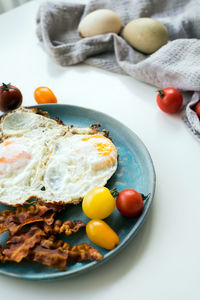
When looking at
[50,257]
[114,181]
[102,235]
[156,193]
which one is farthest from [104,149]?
[50,257]

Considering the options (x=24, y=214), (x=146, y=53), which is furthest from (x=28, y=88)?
(x=24, y=214)

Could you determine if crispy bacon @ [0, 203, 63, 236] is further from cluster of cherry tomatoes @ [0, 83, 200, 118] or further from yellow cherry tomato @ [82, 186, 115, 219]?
cluster of cherry tomatoes @ [0, 83, 200, 118]

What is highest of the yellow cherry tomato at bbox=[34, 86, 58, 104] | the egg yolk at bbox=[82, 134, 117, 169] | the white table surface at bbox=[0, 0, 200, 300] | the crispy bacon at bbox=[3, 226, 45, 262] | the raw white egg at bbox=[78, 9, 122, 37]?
the raw white egg at bbox=[78, 9, 122, 37]

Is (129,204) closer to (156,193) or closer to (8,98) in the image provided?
(156,193)

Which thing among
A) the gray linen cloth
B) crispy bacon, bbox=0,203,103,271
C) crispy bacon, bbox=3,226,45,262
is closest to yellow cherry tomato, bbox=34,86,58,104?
the gray linen cloth

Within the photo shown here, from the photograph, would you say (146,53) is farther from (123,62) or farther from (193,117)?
(193,117)

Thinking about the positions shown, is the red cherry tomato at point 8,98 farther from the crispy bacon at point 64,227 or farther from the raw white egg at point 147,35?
the raw white egg at point 147,35
